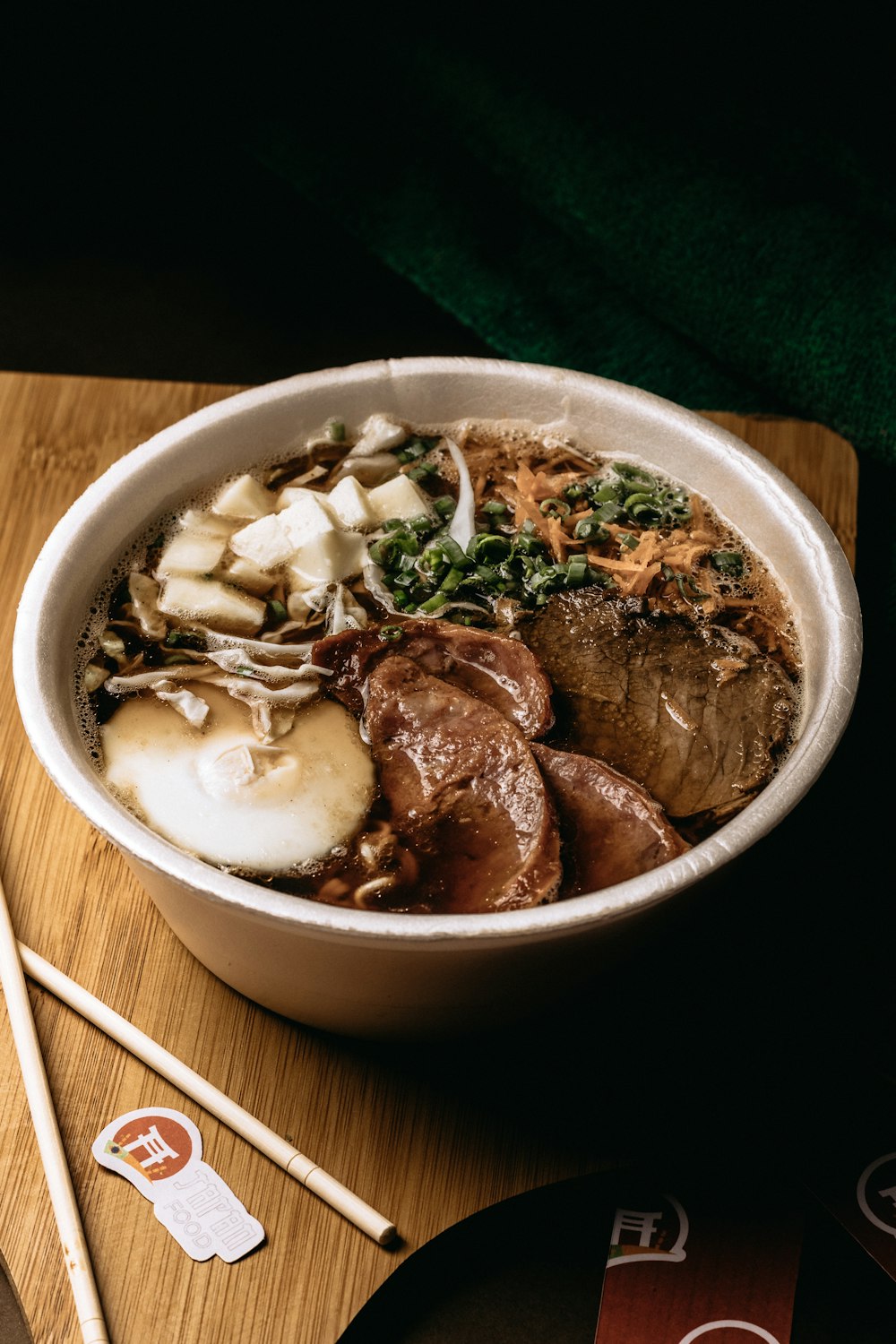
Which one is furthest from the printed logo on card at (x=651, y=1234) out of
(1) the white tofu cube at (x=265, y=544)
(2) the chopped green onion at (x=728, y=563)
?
(1) the white tofu cube at (x=265, y=544)

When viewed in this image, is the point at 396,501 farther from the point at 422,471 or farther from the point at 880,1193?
the point at 880,1193

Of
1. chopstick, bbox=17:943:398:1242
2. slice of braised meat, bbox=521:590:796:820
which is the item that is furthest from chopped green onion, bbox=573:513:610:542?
chopstick, bbox=17:943:398:1242

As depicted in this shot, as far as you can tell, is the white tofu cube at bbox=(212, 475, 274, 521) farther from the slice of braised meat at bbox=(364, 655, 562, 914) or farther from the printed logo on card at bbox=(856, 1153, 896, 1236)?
the printed logo on card at bbox=(856, 1153, 896, 1236)

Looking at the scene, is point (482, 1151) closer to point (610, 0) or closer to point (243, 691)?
point (243, 691)

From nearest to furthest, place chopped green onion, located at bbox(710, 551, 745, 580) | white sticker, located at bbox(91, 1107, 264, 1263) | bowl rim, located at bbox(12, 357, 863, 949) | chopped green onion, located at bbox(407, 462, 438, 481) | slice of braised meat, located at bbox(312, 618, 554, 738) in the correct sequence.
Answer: bowl rim, located at bbox(12, 357, 863, 949), white sticker, located at bbox(91, 1107, 264, 1263), slice of braised meat, located at bbox(312, 618, 554, 738), chopped green onion, located at bbox(710, 551, 745, 580), chopped green onion, located at bbox(407, 462, 438, 481)

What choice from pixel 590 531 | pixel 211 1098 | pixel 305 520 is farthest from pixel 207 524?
pixel 211 1098

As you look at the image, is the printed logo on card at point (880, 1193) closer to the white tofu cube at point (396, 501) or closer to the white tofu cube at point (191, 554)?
the white tofu cube at point (396, 501)

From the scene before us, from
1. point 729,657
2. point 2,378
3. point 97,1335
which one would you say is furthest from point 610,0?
point 97,1335
